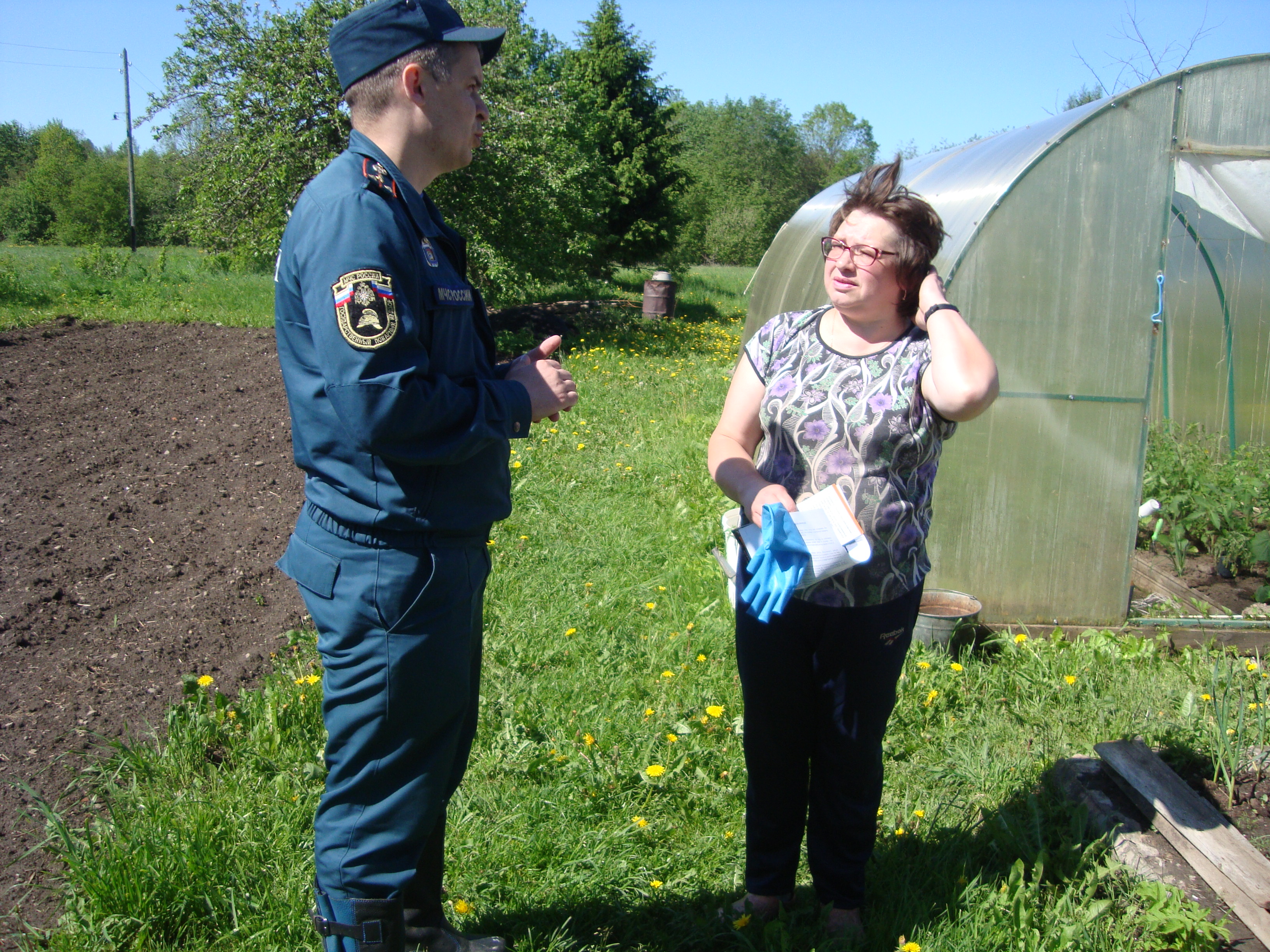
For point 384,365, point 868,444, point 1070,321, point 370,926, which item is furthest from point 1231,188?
point 370,926

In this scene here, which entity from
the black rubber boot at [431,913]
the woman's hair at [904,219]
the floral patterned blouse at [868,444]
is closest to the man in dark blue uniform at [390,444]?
the black rubber boot at [431,913]

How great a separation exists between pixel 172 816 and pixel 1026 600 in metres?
3.69

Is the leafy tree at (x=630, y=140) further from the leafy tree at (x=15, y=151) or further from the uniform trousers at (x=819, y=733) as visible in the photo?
the leafy tree at (x=15, y=151)

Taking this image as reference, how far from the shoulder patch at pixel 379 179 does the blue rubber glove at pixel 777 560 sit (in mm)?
954

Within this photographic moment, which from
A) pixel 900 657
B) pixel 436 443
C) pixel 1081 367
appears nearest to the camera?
pixel 436 443

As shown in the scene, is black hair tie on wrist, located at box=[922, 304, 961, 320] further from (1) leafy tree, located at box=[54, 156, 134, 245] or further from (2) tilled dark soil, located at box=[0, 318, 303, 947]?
(1) leafy tree, located at box=[54, 156, 134, 245]

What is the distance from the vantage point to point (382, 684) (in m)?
1.66

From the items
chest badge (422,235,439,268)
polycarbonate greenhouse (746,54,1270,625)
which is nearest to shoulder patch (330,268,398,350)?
chest badge (422,235,439,268)

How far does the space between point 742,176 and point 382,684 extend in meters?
63.5

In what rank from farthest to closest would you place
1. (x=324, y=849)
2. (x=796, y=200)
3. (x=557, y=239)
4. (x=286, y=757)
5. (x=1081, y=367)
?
(x=796, y=200), (x=557, y=239), (x=1081, y=367), (x=286, y=757), (x=324, y=849)

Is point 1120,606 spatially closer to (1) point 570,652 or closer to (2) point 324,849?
(1) point 570,652

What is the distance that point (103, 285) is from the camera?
14.9 metres

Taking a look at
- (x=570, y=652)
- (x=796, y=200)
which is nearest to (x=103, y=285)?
(x=570, y=652)

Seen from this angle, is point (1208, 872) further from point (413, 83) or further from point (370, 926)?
point (413, 83)
